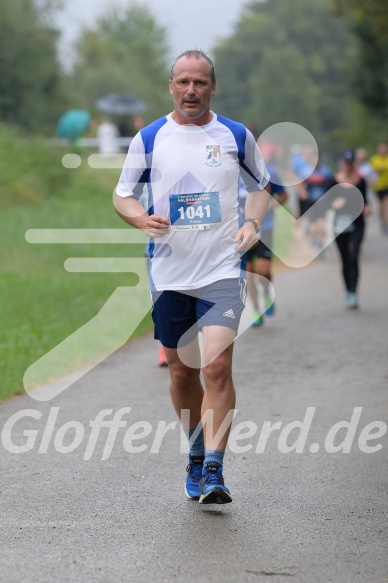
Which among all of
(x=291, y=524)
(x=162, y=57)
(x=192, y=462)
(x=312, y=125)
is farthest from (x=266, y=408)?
(x=162, y=57)

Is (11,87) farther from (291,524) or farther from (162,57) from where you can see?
(162,57)

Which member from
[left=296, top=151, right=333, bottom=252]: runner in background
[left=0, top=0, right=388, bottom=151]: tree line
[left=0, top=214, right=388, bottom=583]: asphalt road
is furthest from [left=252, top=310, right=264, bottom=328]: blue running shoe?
[left=0, top=0, right=388, bottom=151]: tree line

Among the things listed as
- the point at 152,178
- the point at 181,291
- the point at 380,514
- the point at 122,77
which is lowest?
the point at 380,514

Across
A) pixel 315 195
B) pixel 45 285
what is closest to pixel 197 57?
pixel 45 285

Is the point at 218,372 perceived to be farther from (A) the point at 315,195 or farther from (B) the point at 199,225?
(A) the point at 315,195

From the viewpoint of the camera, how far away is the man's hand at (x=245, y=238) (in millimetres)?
6141

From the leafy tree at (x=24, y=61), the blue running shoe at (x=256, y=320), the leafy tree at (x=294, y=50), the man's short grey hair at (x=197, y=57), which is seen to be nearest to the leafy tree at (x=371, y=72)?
the leafy tree at (x=24, y=61)

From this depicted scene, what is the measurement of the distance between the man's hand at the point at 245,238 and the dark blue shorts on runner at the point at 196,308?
191 millimetres

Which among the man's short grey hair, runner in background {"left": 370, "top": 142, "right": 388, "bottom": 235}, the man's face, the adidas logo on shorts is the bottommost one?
the adidas logo on shorts

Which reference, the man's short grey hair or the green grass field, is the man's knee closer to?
the man's short grey hair

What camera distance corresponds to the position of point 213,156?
6.14m

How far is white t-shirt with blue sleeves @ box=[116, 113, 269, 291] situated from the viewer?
6.12 meters

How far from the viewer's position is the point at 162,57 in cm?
12488

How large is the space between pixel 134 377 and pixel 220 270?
4.44 metres
